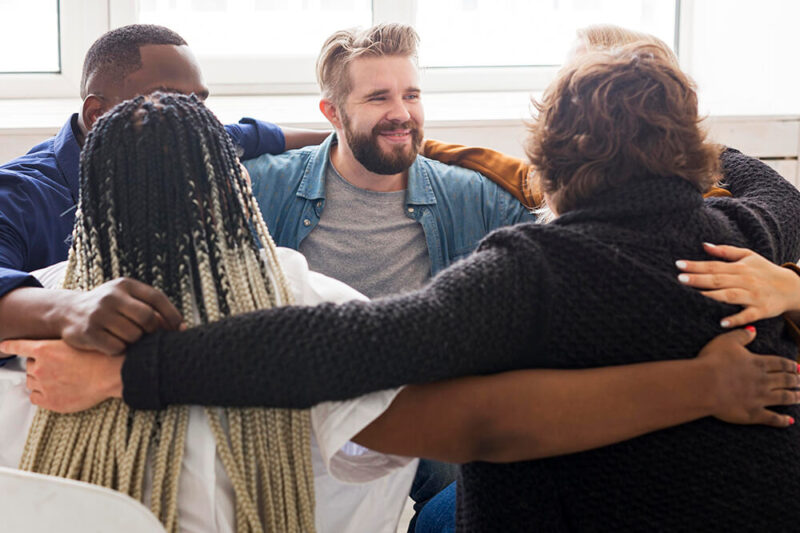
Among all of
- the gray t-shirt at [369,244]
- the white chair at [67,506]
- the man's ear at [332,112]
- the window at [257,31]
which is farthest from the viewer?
the window at [257,31]

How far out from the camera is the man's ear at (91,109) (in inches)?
60.6

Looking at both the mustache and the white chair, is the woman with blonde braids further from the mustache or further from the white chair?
the mustache

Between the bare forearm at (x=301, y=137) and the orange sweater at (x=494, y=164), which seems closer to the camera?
the orange sweater at (x=494, y=164)

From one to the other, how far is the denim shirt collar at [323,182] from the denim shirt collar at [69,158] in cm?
56

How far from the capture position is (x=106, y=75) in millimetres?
1560

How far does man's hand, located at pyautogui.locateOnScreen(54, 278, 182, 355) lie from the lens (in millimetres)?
886

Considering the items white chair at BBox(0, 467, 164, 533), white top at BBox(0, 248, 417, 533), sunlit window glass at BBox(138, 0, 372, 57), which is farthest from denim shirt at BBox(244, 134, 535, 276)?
white chair at BBox(0, 467, 164, 533)

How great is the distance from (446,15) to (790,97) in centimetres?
121

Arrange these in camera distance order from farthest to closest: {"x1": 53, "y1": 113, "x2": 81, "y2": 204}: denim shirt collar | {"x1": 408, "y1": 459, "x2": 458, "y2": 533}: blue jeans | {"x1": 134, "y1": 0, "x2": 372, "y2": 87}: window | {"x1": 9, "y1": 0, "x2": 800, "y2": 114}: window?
1. {"x1": 134, "y1": 0, "x2": 372, "y2": 87}: window
2. {"x1": 9, "y1": 0, "x2": 800, "y2": 114}: window
3. {"x1": 408, "y1": 459, "x2": 458, "y2": 533}: blue jeans
4. {"x1": 53, "y1": 113, "x2": 81, "y2": 204}: denim shirt collar

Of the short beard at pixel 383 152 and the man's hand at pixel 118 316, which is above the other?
the short beard at pixel 383 152

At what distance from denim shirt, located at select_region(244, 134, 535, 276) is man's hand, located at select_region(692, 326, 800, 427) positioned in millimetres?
1017

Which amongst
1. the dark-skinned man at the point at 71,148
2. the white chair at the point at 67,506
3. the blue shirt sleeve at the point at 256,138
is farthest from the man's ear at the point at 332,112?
the white chair at the point at 67,506

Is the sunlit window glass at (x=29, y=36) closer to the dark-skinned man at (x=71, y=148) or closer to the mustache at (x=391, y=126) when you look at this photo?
the dark-skinned man at (x=71, y=148)

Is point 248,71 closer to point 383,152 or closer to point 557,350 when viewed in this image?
point 383,152
